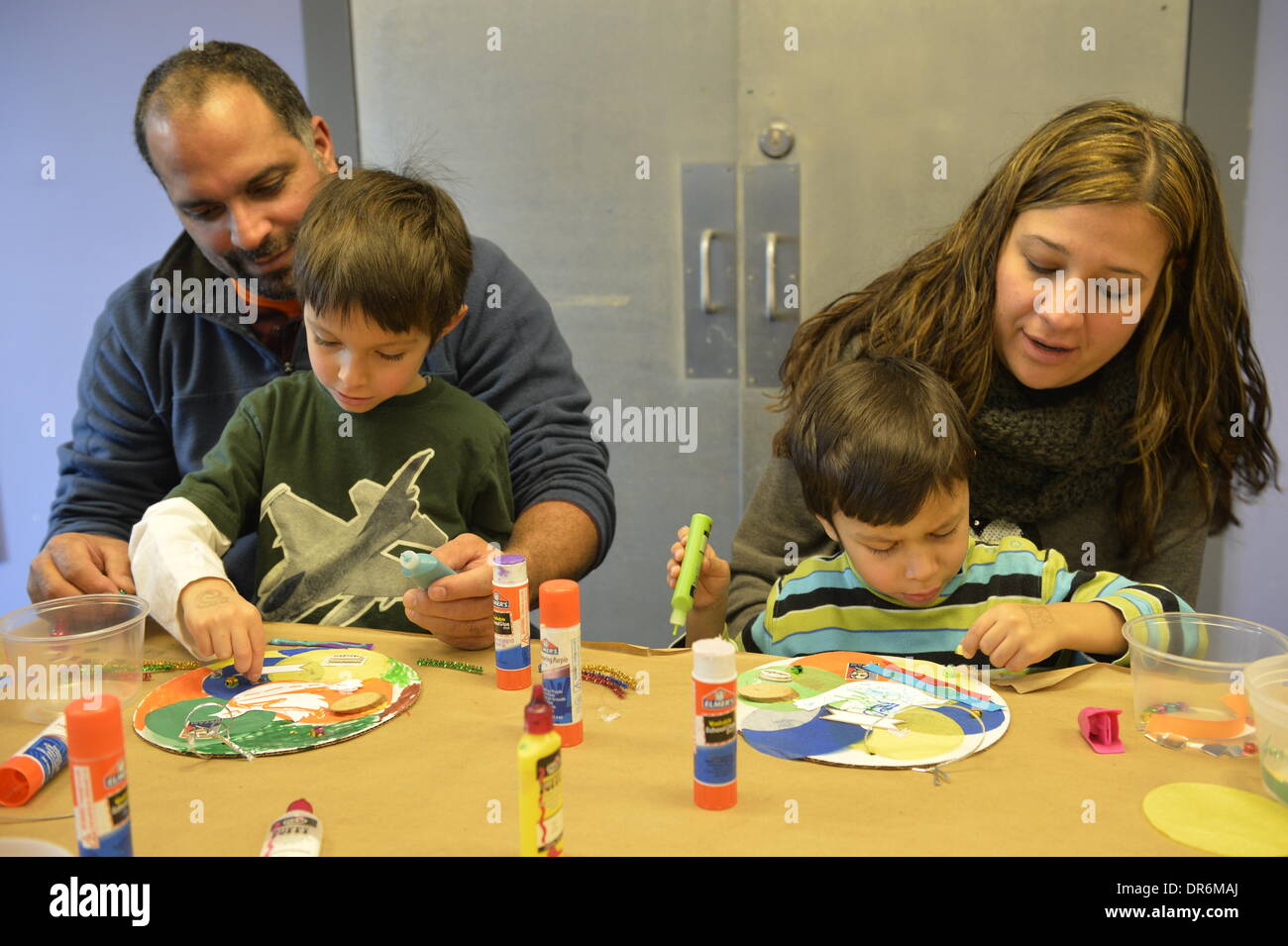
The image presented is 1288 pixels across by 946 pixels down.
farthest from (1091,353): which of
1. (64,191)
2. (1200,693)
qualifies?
(64,191)

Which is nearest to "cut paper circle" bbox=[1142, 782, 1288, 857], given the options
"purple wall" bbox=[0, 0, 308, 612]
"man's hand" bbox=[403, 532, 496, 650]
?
"man's hand" bbox=[403, 532, 496, 650]

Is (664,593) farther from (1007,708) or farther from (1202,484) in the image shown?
(1007,708)

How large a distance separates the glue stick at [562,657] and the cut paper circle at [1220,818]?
55cm

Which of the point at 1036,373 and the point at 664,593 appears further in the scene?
the point at 664,593

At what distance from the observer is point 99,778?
2.67 feet

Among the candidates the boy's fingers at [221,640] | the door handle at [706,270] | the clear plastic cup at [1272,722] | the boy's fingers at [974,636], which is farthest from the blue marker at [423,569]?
the door handle at [706,270]

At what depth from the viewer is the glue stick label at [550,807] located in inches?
32.7

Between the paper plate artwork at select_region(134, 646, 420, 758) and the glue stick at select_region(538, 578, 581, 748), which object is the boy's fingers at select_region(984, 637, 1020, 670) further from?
the paper plate artwork at select_region(134, 646, 420, 758)

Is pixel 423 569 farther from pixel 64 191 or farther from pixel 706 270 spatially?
pixel 64 191

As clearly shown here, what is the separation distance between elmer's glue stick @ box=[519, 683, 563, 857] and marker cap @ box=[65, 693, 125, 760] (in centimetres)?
31

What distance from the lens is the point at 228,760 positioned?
3.51 ft

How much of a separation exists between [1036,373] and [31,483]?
2734 mm

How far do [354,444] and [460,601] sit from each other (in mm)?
331
